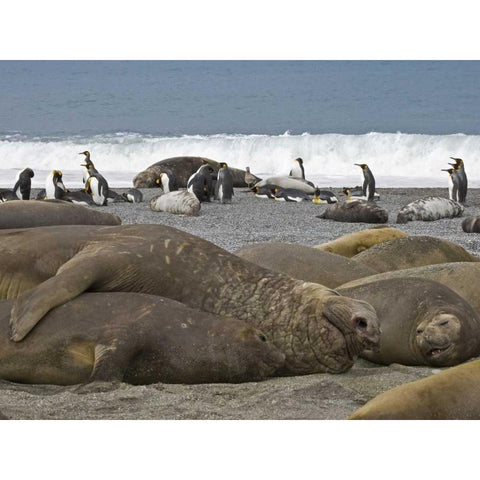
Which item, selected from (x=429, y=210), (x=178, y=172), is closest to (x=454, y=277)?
(x=429, y=210)

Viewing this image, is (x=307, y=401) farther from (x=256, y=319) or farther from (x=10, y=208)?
(x=10, y=208)

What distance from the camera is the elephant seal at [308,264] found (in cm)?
659

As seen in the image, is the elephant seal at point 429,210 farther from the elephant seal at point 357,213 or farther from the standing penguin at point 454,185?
the standing penguin at point 454,185

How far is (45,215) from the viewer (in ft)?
21.0

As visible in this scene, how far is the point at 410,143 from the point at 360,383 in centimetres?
3029

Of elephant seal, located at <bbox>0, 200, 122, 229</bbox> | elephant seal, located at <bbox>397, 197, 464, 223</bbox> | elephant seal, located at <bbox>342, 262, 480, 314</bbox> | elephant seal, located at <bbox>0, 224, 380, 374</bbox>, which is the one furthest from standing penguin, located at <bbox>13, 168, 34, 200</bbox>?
elephant seal, located at <bbox>0, 224, 380, 374</bbox>

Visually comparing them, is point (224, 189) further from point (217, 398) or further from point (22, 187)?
point (217, 398)

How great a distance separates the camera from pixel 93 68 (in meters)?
70.3

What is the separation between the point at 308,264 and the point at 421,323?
1493 mm

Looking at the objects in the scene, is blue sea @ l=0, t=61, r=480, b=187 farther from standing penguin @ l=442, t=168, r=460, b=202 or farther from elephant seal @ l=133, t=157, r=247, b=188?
standing penguin @ l=442, t=168, r=460, b=202

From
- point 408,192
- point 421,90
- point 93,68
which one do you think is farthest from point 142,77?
point 408,192

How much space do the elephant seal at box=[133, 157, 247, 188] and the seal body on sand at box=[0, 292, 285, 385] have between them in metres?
16.4

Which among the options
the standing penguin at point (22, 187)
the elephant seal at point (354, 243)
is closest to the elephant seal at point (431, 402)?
the elephant seal at point (354, 243)

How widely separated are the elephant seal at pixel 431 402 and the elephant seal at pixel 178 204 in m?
11.3
